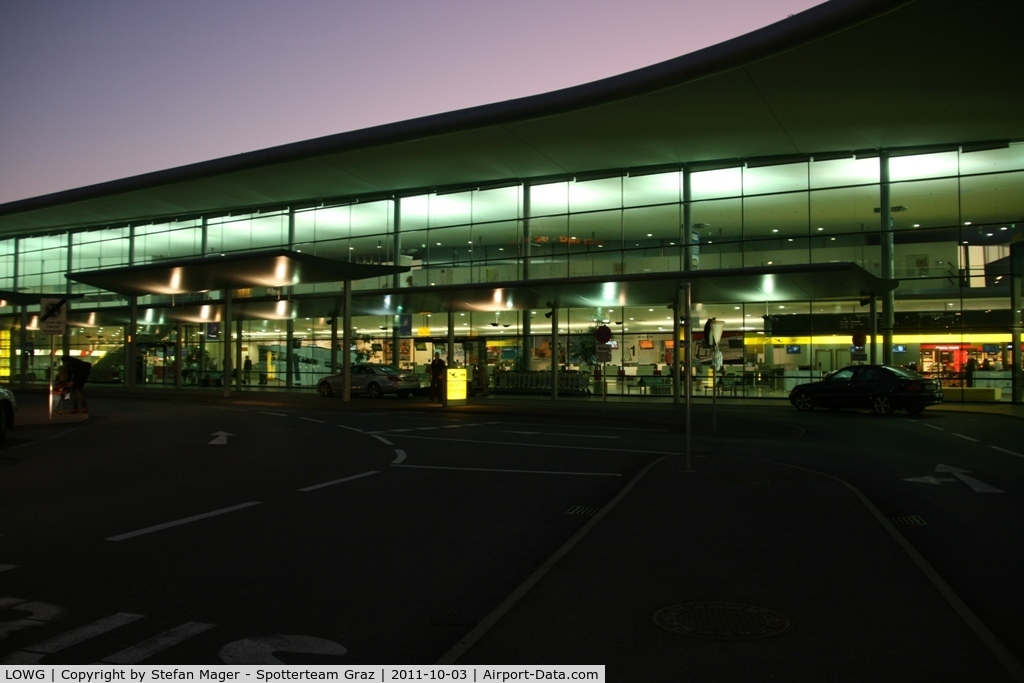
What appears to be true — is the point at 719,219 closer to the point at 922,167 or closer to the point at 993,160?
the point at 922,167

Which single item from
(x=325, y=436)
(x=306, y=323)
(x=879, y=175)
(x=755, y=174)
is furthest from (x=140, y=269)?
(x=879, y=175)

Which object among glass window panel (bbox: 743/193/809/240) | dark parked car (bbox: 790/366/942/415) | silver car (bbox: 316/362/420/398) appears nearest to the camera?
dark parked car (bbox: 790/366/942/415)

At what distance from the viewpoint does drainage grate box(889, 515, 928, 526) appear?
894cm

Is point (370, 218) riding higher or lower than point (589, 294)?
higher

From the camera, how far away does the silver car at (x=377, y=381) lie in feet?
126

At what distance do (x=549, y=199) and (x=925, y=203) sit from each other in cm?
1459

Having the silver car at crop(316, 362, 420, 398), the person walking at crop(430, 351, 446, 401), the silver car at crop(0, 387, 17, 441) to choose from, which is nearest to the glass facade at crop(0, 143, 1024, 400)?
the silver car at crop(316, 362, 420, 398)

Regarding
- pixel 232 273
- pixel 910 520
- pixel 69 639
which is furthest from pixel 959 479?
pixel 232 273

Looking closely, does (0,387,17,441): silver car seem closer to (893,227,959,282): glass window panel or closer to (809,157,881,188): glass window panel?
(809,157,881,188): glass window panel

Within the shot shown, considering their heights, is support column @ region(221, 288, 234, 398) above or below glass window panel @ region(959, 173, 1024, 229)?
below

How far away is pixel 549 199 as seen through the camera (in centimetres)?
3738

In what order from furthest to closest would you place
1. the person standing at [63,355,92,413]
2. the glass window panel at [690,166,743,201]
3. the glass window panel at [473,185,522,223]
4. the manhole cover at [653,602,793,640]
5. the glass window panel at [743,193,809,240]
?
the glass window panel at [473,185,522,223] → the glass window panel at [690,166,743,201] → the glass window panel at [743,193,809,240] → the person standing at [63,355,92,413] → the manhole cover at [653,602,793,640]

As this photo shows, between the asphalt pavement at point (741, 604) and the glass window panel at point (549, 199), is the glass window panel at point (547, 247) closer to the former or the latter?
the glass window panel at point (549, 199)

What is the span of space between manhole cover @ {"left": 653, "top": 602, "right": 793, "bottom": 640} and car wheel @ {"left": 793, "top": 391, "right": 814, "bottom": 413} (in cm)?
2463
